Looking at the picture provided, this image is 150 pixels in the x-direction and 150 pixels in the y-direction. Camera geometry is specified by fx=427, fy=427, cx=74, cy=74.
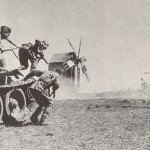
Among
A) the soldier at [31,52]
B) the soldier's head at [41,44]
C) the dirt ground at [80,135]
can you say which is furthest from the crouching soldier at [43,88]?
the soldier's head at [41,44]

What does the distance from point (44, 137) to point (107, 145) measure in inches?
63.2

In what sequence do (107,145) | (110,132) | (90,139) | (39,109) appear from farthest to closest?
(39,109)
(110,132)
(90,139)
(107,145)

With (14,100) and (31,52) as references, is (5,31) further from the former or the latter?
(14,100)

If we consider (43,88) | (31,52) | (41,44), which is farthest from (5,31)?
(43,88)

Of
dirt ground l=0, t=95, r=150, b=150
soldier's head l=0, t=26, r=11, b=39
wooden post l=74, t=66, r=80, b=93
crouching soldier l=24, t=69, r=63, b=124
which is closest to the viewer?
dirt ground l=0, t=95, r=150, b=150

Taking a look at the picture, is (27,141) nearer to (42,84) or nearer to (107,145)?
(107,145)

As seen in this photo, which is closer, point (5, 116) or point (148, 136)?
point (148, 136)

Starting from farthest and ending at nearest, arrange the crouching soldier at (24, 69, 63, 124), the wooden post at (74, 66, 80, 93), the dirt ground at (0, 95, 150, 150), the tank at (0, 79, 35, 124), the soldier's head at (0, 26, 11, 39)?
the wooden post at (74, 66, 80, 93), the soldier's head at (0, 26, 11, 39), the crouching soldier at (24, 69, 63, 124), the tank at (0, 79, 35, 124), the dirt ground at (0, 95, 150, 150)

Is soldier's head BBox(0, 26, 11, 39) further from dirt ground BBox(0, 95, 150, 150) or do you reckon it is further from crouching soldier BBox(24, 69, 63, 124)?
dirt ground BBox(0, 95, 150, 150)

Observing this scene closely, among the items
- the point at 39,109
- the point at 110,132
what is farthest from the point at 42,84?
the point at 110,132

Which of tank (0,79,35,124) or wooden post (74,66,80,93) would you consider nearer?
tank (0,79,35,124)

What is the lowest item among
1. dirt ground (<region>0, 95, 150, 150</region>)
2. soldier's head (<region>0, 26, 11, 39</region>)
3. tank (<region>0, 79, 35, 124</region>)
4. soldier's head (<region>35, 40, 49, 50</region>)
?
dirt ground (<region>0, 95, 150, 150</region>)

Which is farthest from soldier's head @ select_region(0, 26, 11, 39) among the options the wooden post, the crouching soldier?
the wooden post

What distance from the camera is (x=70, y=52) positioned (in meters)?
56.4
